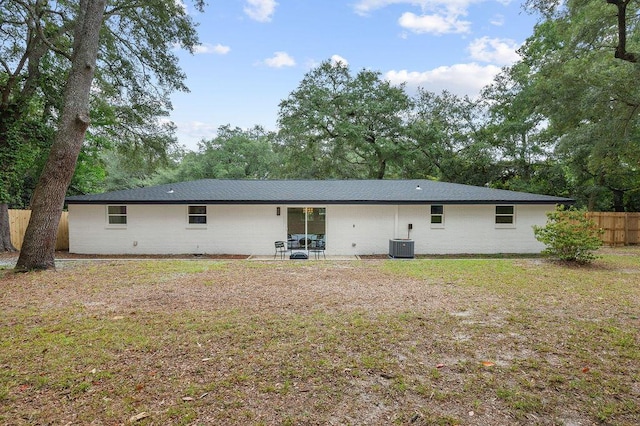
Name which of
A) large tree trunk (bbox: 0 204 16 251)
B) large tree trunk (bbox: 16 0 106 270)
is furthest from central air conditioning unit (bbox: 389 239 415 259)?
large tree trunk (bbox: 0 204 16 251)

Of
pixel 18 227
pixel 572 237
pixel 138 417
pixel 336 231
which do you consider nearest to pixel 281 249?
pixel 336 231

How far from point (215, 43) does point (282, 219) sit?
7447 mm

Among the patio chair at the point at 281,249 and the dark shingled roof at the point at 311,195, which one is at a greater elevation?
the dark shingled roof at the point at 311,195

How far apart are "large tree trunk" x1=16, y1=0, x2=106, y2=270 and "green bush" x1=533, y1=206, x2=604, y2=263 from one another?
531 inches

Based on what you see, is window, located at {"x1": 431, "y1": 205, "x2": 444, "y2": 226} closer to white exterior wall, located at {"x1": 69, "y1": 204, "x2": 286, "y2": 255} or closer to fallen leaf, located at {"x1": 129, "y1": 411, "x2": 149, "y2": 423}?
white exterior wall, located at {"x1": 69, "y1": 204, "x2": 286, "y2": 255}

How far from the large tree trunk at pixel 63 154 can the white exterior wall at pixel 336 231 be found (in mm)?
4449

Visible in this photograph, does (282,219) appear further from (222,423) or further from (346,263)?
(222,423)

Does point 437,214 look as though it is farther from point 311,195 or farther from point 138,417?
point 138,417

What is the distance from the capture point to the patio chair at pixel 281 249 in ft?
40.0

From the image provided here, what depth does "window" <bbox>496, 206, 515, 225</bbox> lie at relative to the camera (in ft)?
43.3

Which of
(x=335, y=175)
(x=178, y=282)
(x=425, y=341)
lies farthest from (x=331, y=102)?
(x=425, y=341)

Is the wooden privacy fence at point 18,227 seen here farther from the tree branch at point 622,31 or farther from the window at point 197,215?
the tree branch at point 622,31

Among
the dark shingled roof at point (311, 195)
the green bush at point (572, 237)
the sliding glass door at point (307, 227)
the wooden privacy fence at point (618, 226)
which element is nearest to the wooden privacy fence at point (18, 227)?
the dark shingled roof at point (311, 195)

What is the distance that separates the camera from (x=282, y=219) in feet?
43.2
